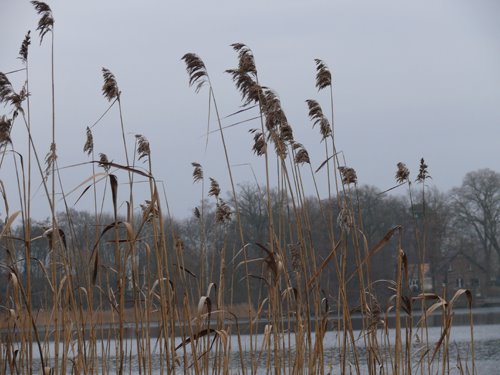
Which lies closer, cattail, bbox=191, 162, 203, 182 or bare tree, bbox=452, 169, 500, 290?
cattail, bbox=191, 162, 203, 182

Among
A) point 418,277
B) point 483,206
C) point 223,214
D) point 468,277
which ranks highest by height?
point 483,206

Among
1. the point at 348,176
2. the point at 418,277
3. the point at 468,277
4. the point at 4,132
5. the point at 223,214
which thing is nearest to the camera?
the point at 4,132

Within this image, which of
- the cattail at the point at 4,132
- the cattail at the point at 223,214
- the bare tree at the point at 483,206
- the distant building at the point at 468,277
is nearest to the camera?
the cattail at the point at 4,132

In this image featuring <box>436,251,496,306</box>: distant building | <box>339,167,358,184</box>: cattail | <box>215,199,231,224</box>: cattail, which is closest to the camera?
<box>215,199,231,224</box>: cattail

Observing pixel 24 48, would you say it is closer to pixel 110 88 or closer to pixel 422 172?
pixel 110 88

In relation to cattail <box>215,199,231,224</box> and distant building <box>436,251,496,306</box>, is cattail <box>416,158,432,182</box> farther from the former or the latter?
distant building <box>436,251,496,306</box>

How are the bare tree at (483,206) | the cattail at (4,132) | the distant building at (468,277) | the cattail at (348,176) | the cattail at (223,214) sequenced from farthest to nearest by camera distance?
the bare tree at (483,206), the distant building at (468,277), the cattail at (348,176), the cattail at (223,214), the cattail at (4,132)

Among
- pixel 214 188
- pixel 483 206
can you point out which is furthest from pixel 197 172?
pixel 483 206

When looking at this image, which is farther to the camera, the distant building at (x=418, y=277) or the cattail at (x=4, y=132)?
the distant building at (x=418, y=277)

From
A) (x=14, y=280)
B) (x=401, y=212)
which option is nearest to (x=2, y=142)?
(x=14, y=280)

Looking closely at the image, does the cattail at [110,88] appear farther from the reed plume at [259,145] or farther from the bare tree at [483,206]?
the bare tree at [483,206]

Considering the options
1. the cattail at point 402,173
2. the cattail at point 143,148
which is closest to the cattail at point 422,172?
the cattail at point 402,173

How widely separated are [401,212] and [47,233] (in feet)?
164

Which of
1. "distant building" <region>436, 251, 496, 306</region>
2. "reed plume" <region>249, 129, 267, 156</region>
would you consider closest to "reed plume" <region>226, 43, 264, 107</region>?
"reed plume" <region>249, 129, 267, 156</region>
